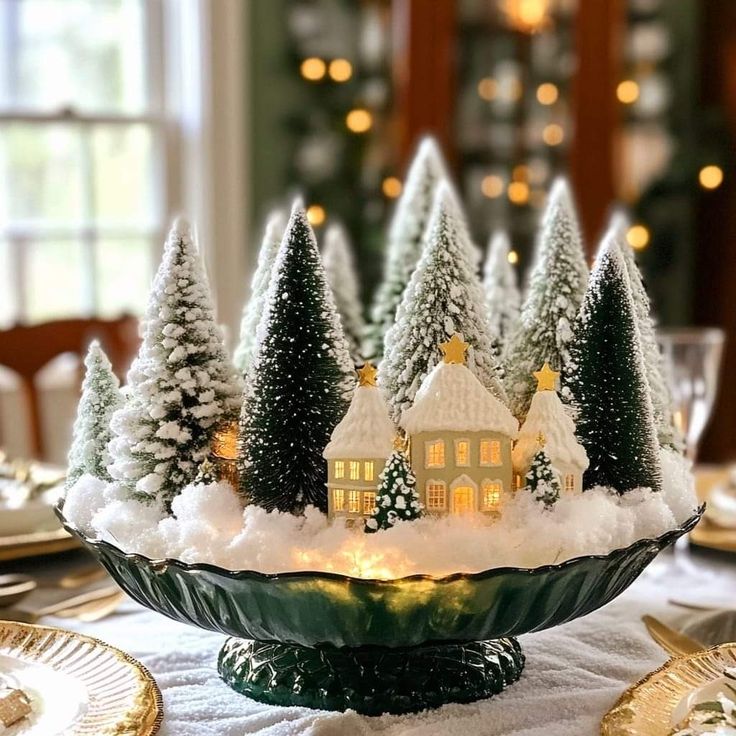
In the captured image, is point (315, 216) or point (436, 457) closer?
point (436, 457)

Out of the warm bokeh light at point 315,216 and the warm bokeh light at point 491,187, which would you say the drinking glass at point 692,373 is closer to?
the warm bokeh light at point 315,216

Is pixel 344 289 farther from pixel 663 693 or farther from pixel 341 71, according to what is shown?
pixel 341 71

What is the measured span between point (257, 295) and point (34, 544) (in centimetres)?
42

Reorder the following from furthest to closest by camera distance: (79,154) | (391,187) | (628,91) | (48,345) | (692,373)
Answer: (628,91) → (391,187) → (79,154) → (48,345) → (692,373)

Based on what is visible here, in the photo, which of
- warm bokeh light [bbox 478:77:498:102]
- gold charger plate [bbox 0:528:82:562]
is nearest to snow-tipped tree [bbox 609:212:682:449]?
gold charger plate [bbox 0:528:82:562]

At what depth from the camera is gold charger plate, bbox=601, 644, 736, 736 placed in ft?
2.21

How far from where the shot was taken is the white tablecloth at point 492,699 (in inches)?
28.9

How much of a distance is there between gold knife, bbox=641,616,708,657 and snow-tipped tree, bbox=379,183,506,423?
0.27 metres

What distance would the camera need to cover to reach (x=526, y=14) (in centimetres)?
337

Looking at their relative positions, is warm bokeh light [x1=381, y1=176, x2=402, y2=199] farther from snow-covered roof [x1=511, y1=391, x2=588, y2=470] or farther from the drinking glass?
snow-covered roof [x1=511, y1=391, x2=588, y2=470]

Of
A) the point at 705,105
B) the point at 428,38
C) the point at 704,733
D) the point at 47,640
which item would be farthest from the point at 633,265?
the point at 705,105

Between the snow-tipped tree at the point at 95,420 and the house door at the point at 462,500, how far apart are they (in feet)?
0.88

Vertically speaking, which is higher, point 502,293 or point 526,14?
point 526,14

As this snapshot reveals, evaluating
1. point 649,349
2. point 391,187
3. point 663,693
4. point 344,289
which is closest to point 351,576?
point 663,693
